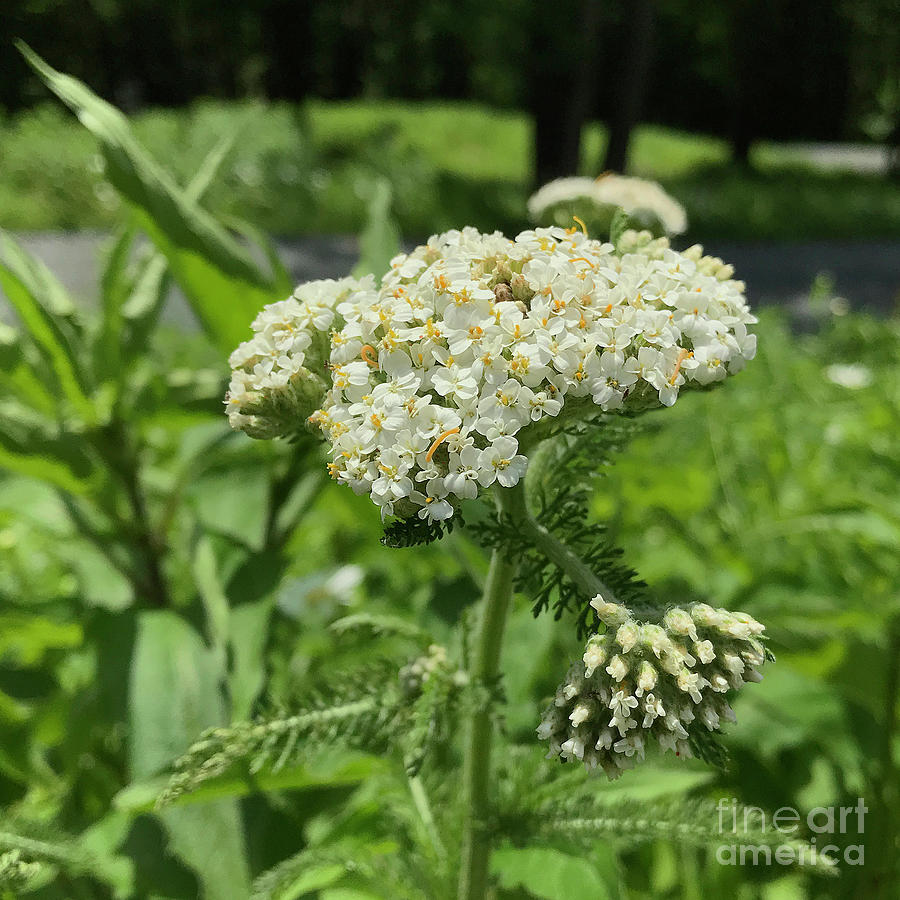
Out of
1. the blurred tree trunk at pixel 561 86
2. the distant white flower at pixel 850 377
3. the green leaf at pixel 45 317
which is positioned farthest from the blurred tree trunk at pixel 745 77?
the green leaf at pixel 45 317

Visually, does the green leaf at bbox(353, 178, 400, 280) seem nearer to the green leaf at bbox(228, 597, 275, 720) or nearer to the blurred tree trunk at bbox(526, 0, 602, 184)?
the green leaf at bbox(228, 597, 275, 720)

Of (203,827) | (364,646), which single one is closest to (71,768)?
(203,827)

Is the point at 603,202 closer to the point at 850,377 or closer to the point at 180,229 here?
the point at 180,229

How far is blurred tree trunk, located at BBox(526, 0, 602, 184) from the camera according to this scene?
1251 cm

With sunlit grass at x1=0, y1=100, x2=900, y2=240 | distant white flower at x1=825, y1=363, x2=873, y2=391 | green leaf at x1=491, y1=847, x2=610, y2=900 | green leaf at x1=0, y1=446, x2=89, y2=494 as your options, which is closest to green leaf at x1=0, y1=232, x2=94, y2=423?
green leaf at x1=0, y1=446, x2=89, y2=494

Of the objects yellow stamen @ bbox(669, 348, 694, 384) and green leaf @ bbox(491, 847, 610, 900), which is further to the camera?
green leaf @ bbox(491, 847, 610, 900)

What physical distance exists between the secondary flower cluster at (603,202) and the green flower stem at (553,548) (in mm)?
1051

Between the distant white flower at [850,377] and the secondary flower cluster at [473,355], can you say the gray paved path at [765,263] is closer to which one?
the distant white flower at [850,377]

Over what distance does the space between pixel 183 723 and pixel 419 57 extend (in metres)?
30.6

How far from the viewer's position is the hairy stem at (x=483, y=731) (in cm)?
116

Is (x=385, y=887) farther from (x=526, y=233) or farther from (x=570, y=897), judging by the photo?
(x=526, y=233)

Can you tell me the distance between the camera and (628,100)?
1322 centimetres

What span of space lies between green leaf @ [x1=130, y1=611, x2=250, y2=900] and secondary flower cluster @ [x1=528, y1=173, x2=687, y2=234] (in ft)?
4.28

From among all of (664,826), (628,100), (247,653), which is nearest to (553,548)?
(664,826)
